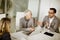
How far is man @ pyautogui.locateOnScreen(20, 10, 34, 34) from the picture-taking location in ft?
7.17

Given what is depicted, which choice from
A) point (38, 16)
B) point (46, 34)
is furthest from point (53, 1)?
point (46, 34)

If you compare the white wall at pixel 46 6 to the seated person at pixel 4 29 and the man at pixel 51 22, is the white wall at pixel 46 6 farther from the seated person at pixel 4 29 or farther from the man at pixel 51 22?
the seated person at pixel 4 29

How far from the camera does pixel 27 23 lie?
2.26m

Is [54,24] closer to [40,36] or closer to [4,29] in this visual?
[40,36]

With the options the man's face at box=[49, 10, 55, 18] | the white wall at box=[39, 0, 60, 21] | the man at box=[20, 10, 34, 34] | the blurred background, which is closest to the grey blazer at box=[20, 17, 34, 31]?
the man at box=[20, 10, 34, 34]

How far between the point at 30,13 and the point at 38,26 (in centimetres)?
35

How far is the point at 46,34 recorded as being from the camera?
2.40 m

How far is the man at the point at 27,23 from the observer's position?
2.19 metres

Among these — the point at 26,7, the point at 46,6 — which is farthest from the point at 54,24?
the point at 26,7

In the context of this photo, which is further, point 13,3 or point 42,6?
point 42,6

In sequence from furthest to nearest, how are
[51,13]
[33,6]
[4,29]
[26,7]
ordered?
[51,13] < [33,6] < [26,7] < [4,29]

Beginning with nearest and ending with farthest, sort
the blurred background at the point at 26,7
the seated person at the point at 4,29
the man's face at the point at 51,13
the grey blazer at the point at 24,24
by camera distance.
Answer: the seated person at the point at 4,29 → the blurred background at the point at 26,7 → the grey blazer at the point at 24,24 → the man's face at the point at 51,13

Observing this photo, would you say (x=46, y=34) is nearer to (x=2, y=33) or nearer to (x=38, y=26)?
(x=38, y=26)

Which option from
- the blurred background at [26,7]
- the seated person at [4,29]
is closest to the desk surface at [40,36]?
the blurred background at [26,7]
